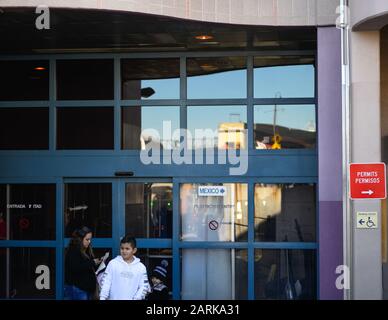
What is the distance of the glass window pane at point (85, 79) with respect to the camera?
9758 mm

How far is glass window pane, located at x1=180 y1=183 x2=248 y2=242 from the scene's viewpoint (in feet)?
31.0

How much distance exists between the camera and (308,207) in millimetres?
9422

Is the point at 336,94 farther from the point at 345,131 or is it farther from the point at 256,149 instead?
the point at 256,149

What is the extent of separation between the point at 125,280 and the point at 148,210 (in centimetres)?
223

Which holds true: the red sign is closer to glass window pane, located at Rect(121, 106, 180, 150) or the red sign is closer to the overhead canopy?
the overhead canopy

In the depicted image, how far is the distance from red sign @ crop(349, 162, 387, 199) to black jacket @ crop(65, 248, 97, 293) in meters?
3.47

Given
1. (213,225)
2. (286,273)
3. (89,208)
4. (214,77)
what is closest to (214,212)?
(213,225)

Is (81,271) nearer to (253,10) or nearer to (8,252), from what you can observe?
(8,252)

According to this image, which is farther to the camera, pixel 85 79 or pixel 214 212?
pixel 85 79

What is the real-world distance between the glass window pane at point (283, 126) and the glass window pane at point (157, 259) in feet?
7.23

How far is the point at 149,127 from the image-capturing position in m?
9.71

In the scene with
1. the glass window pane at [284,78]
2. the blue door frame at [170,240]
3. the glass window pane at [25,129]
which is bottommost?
the blue door frame at [170,240]

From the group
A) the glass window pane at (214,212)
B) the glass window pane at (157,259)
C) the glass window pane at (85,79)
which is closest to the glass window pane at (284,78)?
the glass window pane at (214,212)

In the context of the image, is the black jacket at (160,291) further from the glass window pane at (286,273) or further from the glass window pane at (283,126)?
the glass window pane at (283,126)
